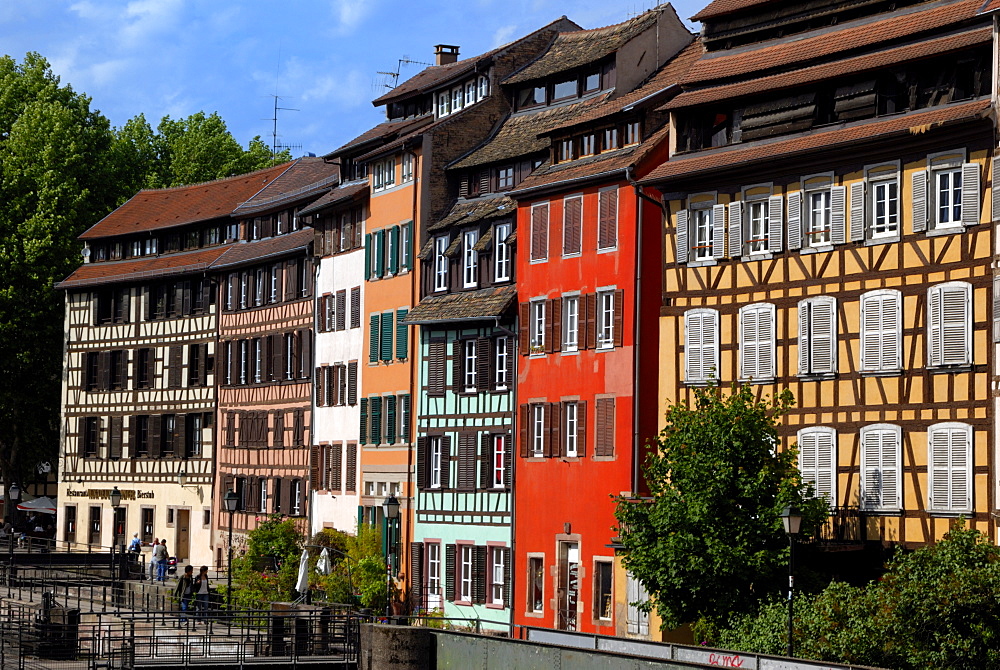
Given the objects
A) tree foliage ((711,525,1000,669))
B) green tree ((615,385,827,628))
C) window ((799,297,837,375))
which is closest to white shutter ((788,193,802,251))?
window ((799,297,837,375))

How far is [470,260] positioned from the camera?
47969 millimetres

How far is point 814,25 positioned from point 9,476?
1905 inches

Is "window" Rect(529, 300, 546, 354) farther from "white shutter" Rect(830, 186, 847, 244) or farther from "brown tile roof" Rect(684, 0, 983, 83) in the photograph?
"white shutter" Rect(830, 186, 847, 244)

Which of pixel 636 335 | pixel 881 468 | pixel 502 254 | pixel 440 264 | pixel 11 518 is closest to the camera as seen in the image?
pixel 881 468

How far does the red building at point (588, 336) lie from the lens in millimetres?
39812

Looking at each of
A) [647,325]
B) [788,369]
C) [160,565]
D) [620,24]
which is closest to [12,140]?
[160,565]

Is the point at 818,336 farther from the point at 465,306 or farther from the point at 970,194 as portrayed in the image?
the point at 465,306

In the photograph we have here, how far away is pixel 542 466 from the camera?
A: 4303 centimetres

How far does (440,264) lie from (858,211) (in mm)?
17807

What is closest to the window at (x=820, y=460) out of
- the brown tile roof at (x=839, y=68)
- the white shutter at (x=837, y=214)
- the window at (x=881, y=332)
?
the window at (x=881, y=332)

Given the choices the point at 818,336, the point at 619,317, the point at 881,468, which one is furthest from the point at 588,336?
the point at 881,468

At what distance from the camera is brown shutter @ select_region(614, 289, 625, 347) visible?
40156mm

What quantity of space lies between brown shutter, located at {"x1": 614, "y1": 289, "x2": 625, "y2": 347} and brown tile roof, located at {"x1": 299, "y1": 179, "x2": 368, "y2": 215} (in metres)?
15.6

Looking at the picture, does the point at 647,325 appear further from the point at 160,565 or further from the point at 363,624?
the point at 160,565
